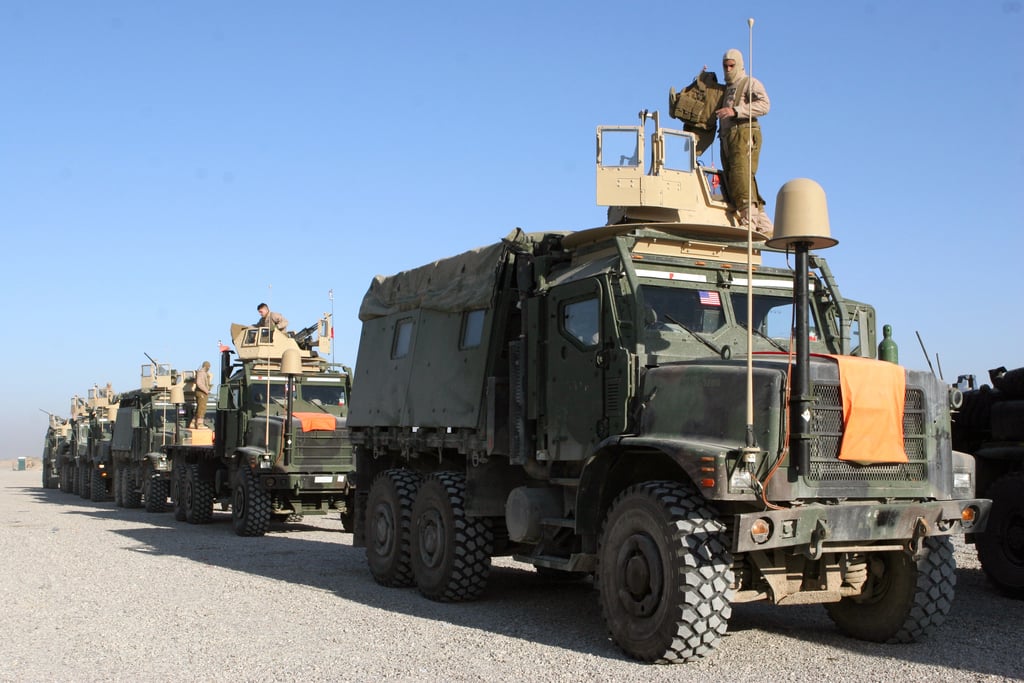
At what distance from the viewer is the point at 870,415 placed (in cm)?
703

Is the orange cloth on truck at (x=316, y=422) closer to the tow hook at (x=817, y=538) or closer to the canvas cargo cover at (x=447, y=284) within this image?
the canvas cargo cover at (x=447, y=284)

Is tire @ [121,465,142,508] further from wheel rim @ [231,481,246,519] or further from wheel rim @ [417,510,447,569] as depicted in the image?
wheel rim @ [417,510,447,569]

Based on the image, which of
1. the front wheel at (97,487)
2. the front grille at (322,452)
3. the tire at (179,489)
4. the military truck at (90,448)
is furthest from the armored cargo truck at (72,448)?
the front grille at (322,452)

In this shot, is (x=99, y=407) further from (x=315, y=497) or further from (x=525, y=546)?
(x=525, y=546)

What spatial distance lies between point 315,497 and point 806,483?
39.2 ft

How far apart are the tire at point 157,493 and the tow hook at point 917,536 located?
19287mm

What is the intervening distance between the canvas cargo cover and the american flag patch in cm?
214

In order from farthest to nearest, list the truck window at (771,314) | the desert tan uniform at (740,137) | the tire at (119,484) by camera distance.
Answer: the tire at (119,484)
the desert tan uniform at (740,137)
the truck window at (771,314)

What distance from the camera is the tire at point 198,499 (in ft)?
65.8

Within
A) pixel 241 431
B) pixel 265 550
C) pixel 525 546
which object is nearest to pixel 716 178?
pixel 525 546

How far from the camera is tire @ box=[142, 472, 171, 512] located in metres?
23.6

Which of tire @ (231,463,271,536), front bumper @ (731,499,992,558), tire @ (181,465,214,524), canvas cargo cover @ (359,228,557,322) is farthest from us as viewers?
tire @ (181,465,214,524)

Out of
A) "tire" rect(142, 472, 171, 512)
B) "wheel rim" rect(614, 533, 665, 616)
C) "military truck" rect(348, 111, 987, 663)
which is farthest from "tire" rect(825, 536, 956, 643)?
"tire" rect(142, 472, 171, 512)

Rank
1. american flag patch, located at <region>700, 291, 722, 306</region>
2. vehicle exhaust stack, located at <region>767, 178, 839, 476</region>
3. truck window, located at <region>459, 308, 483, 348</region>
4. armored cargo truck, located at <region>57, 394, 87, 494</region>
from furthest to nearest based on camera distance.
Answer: armored cargo truck, located at <region>57, 394, 87, 494</region> → truck window, located at <region>459, 308, 483, 348</region> → american flag patch, located at <region>700, 291, 722, 306</region> → vehicle exhaust stack, located at <region>767, 178, 839, 476</region>
